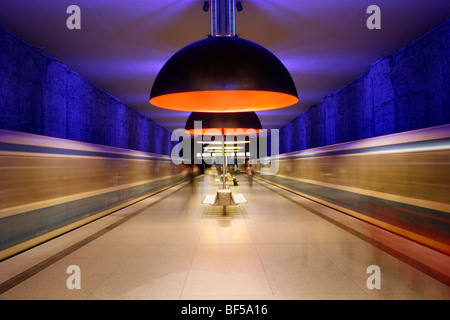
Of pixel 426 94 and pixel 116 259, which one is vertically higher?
pixel 426 94

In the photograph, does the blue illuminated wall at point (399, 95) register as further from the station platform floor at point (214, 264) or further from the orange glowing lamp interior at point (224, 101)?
the orange glowing lamp interior at point (224, 101)

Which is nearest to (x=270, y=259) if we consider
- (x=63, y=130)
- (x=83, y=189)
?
(x=83, y=189)

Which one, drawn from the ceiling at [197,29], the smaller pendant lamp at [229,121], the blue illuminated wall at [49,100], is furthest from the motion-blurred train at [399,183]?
the blue illuminated wall at [49,100]

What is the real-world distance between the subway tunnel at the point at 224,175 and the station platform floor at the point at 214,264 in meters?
0.02

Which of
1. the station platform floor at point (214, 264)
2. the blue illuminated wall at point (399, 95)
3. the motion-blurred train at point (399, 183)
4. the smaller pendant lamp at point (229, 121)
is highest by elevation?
the blue illuminated wall at point (399, 95)

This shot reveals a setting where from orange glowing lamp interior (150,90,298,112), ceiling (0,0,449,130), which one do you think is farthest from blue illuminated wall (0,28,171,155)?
orange glowing lamp interior (150,90,298,112)

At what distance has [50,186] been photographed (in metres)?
4.63

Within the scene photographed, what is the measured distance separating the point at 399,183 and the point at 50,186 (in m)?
5.67

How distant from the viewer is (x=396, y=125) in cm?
855

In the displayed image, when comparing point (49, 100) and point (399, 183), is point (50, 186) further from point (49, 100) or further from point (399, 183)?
point (399, 183)

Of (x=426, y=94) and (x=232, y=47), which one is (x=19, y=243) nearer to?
(x=232, y=47)

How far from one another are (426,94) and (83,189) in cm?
813

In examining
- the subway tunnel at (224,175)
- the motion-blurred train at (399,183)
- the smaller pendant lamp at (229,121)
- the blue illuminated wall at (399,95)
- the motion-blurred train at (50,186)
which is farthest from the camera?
the blue illuminated wall at (399,95)

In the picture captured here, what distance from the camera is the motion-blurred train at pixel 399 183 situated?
12.6 ft
